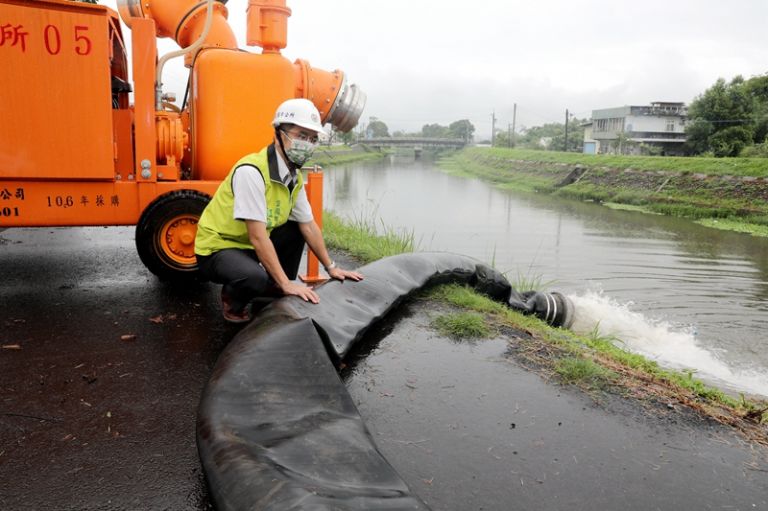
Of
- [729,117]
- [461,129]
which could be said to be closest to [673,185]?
[729,117]

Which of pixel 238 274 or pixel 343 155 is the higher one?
pixel 343 155

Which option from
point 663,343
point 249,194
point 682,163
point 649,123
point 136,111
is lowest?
point 663,343

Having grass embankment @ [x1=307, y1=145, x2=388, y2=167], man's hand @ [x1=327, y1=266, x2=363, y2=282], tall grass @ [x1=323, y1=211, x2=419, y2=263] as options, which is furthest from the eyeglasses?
grass embankment @ [x1=307, y1=145, x2=388, y2=167]

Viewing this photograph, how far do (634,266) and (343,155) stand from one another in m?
51.4

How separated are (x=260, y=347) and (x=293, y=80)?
2.97m

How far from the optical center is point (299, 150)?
3521mm

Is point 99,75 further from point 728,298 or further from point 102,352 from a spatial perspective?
point 728,298

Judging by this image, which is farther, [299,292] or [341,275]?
[341,275]

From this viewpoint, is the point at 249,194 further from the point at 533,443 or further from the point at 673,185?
the point at 673,185

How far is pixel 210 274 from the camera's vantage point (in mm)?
3709

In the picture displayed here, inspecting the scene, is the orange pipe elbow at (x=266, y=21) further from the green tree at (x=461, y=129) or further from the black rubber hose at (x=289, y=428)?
the green tree at (x=461, y=129)

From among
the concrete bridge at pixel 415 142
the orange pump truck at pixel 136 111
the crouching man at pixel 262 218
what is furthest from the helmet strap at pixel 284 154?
the concrete bridge at pixel 415 142

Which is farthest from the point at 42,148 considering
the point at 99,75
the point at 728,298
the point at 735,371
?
the point at 728,298

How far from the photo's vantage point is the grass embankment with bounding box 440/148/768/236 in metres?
20.6
